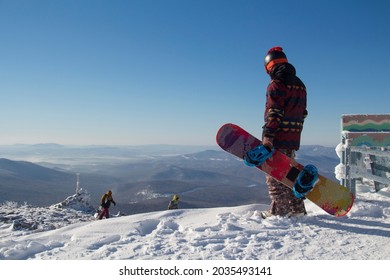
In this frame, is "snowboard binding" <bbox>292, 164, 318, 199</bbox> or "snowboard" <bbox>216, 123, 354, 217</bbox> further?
"snowboard" <bbox>216, 123, 354, 217</bbox>

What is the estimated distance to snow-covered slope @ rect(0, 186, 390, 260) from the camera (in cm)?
355

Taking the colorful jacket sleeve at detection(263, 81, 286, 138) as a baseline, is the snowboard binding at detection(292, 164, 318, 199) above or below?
below

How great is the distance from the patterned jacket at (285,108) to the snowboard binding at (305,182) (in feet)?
1.94

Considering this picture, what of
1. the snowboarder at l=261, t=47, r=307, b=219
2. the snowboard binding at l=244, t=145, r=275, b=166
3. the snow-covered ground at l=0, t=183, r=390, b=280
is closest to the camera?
the snow-covered ground at l=0, t=183, r=390, b=280

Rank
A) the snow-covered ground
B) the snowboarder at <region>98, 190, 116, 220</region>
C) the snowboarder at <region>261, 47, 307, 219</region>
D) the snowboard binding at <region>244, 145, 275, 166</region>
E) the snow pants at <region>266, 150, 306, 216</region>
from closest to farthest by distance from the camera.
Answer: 1. the snow-covered ground
2. the snowboard binding at <region>244, 145, 275, 166</region>
3. the snowboarder at <region>261, 47, 307, 219</region>
4. the snow pants at <region>266, 150, 306, 216</region>
5. the snowboarder at <region>98, 190, 116, 220</region>

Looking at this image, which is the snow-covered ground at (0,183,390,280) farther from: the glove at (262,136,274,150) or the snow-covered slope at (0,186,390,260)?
the glove at (262,136,274,150)

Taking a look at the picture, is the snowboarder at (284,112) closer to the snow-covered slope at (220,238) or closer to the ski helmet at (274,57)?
A: the ski helmet at (274,57)

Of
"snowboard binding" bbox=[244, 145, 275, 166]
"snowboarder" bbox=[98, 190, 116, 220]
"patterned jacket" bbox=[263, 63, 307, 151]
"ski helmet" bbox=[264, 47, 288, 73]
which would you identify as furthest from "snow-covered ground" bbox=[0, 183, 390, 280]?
"snowboarder" bbox=[98, 190, 116, 220]

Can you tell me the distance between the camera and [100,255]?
3.62 meters
